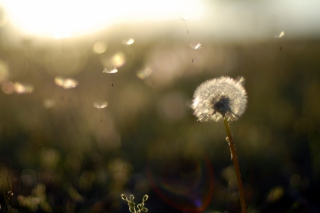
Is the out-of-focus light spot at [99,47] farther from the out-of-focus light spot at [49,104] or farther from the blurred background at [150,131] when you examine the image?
the out-of-focus light spot at [49,104]

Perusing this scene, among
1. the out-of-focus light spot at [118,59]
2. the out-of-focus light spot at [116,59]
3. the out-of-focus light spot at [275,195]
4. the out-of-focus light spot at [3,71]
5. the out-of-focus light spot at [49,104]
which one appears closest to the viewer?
the out-of-focus light spot at [275,195]

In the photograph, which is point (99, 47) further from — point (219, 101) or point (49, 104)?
point (219, 101)

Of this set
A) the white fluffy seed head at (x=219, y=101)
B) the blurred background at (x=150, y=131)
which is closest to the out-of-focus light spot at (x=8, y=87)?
the blurred background at (x=150, y=131)

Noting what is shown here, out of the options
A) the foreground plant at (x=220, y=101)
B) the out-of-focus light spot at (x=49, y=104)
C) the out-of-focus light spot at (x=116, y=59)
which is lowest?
the foreground plant at (x=220, y=101)

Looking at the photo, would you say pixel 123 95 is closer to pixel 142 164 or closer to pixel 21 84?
pixel 21 84

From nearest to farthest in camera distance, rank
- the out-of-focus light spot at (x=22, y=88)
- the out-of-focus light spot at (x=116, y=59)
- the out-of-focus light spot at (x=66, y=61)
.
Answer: the out-of-focus light spot at (x=22, y=88) < the out-of-focus light spot at (x=116, y=59) < the out-of-focus light spot at (x=66, y=61)

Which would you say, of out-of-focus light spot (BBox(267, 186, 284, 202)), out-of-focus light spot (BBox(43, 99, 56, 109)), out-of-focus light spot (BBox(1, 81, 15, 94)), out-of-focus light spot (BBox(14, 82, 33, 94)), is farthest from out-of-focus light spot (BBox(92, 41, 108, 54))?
out-of-focus light spot (BBox(267, 186, 284, 202))

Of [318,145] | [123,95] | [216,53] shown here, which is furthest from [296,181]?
[216,53]

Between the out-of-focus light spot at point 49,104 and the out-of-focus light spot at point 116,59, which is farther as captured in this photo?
the out-of-focus light spot at point 116,59
